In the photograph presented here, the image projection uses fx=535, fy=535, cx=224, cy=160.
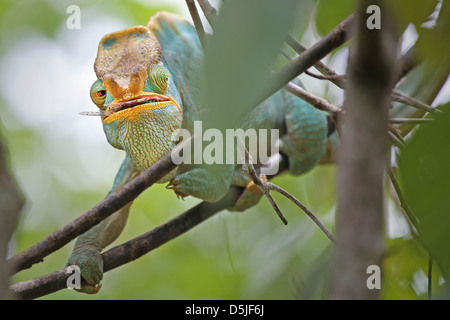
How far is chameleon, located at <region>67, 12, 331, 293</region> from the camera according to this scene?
5.73 feet

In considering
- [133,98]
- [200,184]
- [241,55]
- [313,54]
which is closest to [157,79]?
[133,98]

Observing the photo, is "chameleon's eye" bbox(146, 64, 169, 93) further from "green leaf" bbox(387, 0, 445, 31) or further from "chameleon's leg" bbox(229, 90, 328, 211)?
"green leaf" bbox(387, 0, 445, 31)

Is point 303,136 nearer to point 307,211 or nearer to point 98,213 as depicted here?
point 307,211

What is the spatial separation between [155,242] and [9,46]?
118 inches

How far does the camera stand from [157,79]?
1819 millimetres

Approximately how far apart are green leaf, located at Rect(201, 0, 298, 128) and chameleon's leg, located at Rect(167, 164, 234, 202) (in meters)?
1.31

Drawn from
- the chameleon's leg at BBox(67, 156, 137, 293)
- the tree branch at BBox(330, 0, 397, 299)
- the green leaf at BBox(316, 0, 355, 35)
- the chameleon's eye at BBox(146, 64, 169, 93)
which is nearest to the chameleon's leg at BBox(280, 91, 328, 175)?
the chameleon's leg at BBox(67, 156, 137, 293)

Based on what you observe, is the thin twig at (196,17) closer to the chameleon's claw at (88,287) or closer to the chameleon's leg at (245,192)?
the chameleon's claw at (88,287)

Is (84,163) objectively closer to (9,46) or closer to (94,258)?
(9,46)

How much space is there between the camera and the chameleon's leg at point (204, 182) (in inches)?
72.6

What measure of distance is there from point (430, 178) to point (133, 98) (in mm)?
1227
